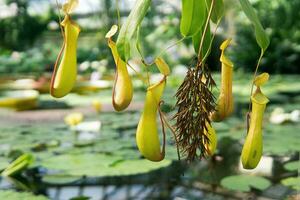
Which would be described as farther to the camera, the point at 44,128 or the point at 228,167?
the point at 44,128

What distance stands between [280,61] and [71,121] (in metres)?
5.61

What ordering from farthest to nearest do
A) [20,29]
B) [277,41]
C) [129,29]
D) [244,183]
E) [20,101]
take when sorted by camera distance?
[20,29]
[277,41]
[20,101]
[244,183]
[129,29]

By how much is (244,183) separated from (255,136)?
0.85 metres

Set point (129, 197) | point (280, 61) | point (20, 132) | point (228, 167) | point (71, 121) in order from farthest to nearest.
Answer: point (280, 61), point (20, 132), point (71, 121), point (228, 167), point (129, 197)

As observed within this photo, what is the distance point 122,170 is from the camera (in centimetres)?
146

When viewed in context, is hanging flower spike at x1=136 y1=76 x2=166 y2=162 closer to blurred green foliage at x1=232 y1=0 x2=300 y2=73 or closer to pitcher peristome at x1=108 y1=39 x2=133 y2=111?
pitcher peristome at x1=108 y1=39 x2=133 y2=111

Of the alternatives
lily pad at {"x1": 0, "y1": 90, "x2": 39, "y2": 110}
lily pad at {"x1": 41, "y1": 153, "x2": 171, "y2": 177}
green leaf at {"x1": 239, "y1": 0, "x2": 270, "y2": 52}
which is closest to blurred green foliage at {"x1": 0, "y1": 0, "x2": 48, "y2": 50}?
lily pad at {"x1": 0, "y1": 90, "x2": 39, "y2": 110}

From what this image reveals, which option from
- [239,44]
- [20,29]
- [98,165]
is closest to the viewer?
[98,165]

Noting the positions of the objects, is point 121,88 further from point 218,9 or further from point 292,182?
point 292,182

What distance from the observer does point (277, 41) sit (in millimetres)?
7281

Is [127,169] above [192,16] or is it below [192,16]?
below

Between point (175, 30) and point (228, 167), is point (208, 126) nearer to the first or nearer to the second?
point (228, 167)

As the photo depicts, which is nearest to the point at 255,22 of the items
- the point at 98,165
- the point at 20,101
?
the point at 98,165

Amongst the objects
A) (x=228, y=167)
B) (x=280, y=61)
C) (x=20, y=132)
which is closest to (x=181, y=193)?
(x=228, y=167)
